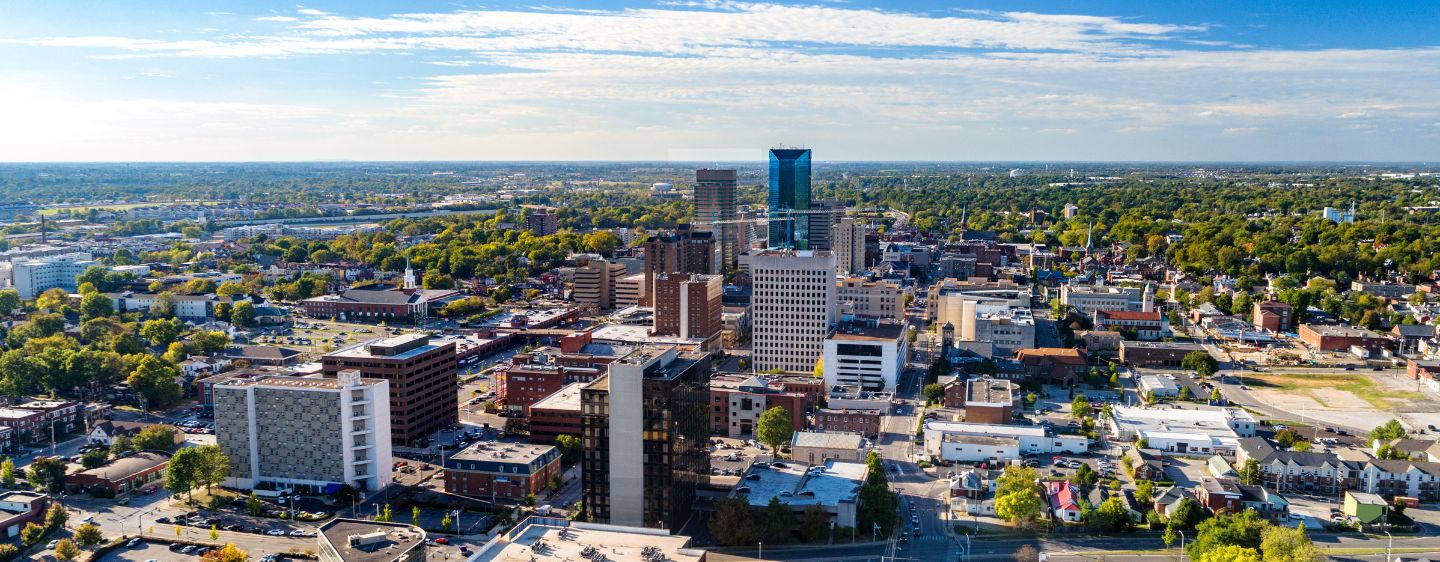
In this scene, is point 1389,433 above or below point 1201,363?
below

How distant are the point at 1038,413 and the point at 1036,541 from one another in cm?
1003

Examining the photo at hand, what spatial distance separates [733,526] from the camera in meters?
17.6

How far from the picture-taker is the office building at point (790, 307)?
102 ft

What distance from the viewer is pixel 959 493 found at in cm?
2045

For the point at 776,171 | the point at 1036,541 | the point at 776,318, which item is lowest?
the point at 1036,541

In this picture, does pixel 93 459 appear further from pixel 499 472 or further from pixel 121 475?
pixel 499 472

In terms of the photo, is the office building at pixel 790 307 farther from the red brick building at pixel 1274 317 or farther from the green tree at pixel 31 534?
the red brick building at pixel 1274 317

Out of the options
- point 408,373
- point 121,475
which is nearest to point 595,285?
point 408,373

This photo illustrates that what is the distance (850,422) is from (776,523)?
7802 millimetres

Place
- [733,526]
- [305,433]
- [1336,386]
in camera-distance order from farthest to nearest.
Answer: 1. [1336,386]
2. [305,433]
3. [733,526]

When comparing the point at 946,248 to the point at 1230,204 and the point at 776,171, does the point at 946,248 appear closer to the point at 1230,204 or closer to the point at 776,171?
the point at 776,171

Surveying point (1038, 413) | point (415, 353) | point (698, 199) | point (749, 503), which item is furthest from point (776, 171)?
point (749, 503)

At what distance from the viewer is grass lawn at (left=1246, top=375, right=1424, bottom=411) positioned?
29.3m

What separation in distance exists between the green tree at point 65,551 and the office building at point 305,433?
4297 mm
